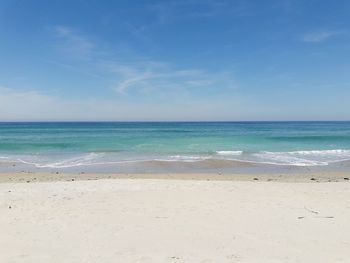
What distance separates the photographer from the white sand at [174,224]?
438cm

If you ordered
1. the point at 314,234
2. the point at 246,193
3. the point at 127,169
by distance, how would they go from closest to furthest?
the point at 314,234 → the point at 246,193 → the point at 127,169

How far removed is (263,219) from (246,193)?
2.31 m

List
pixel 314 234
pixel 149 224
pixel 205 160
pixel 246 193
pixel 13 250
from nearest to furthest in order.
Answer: pixel 13 250 → pixel 314 234 → pixel 149 224 → pixel 246 193 → pixel 205 160

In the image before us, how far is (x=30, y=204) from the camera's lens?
705 centimetres

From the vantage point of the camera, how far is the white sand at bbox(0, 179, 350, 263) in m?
4.38

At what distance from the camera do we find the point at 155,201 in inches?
288

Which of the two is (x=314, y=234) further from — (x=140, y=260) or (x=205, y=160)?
(x=205, y=160)

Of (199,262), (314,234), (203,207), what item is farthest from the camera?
(203,207)

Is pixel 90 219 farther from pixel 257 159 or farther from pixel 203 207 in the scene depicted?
pixel 257 159

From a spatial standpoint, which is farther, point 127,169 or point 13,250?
point 127,169

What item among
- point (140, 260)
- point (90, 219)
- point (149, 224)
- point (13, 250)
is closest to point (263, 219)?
point (149, 224)

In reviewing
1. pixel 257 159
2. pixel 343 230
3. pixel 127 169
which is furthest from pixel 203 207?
pixel 257 159

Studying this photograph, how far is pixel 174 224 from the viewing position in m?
5.63

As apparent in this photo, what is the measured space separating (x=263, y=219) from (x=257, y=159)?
12359mm
